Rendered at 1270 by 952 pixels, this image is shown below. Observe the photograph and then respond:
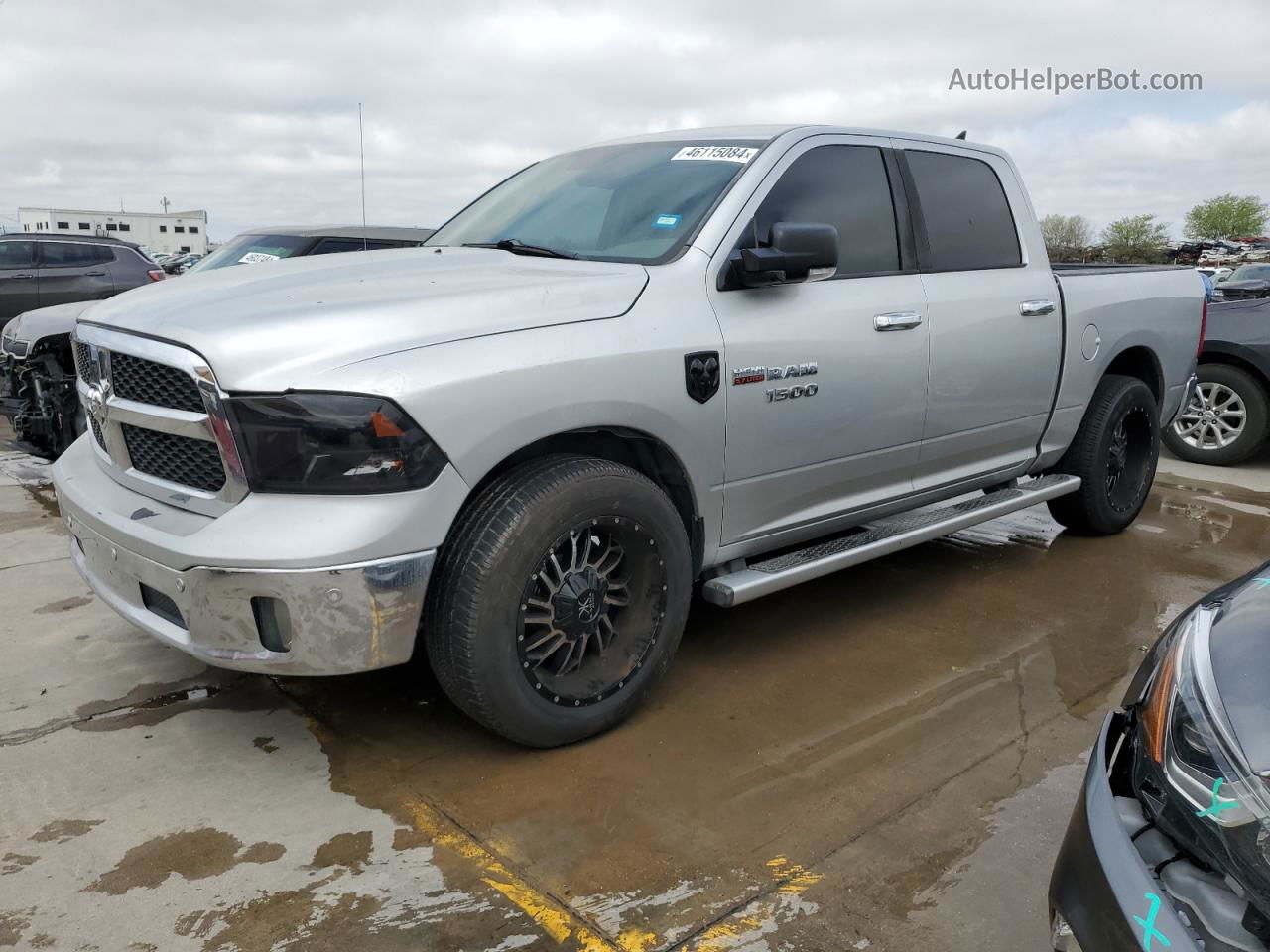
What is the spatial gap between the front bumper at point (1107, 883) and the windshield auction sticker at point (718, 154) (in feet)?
7.84

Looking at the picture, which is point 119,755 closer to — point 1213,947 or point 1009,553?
point 1213,947

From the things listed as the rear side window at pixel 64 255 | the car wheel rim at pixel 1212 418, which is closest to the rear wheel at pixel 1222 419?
the car wheel rim at pixel 1212 418

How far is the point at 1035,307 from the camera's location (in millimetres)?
Result: 4461

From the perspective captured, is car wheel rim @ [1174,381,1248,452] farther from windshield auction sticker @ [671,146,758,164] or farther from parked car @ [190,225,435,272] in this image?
parked car @ [190,225,435,272]

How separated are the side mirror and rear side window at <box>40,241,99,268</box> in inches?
427

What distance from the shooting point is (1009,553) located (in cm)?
529

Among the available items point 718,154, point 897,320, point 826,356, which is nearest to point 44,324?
point 718,154

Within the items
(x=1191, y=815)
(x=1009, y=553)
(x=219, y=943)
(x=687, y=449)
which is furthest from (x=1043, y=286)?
(x=219, y=943)

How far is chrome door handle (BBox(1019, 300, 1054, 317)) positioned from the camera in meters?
4.39

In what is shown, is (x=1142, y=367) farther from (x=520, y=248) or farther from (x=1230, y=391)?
(x=520, y=248)

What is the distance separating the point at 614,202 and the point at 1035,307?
6.64 feet

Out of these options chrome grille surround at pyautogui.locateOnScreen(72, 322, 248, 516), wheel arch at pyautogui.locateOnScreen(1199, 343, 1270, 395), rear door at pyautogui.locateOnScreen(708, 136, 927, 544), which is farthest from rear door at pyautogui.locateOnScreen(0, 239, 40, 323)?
wheel arch at pyautogui.locateOnScreen(1199, 343, 1270, 395)

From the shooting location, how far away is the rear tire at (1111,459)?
509 centimetres

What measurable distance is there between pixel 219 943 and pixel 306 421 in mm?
1184
